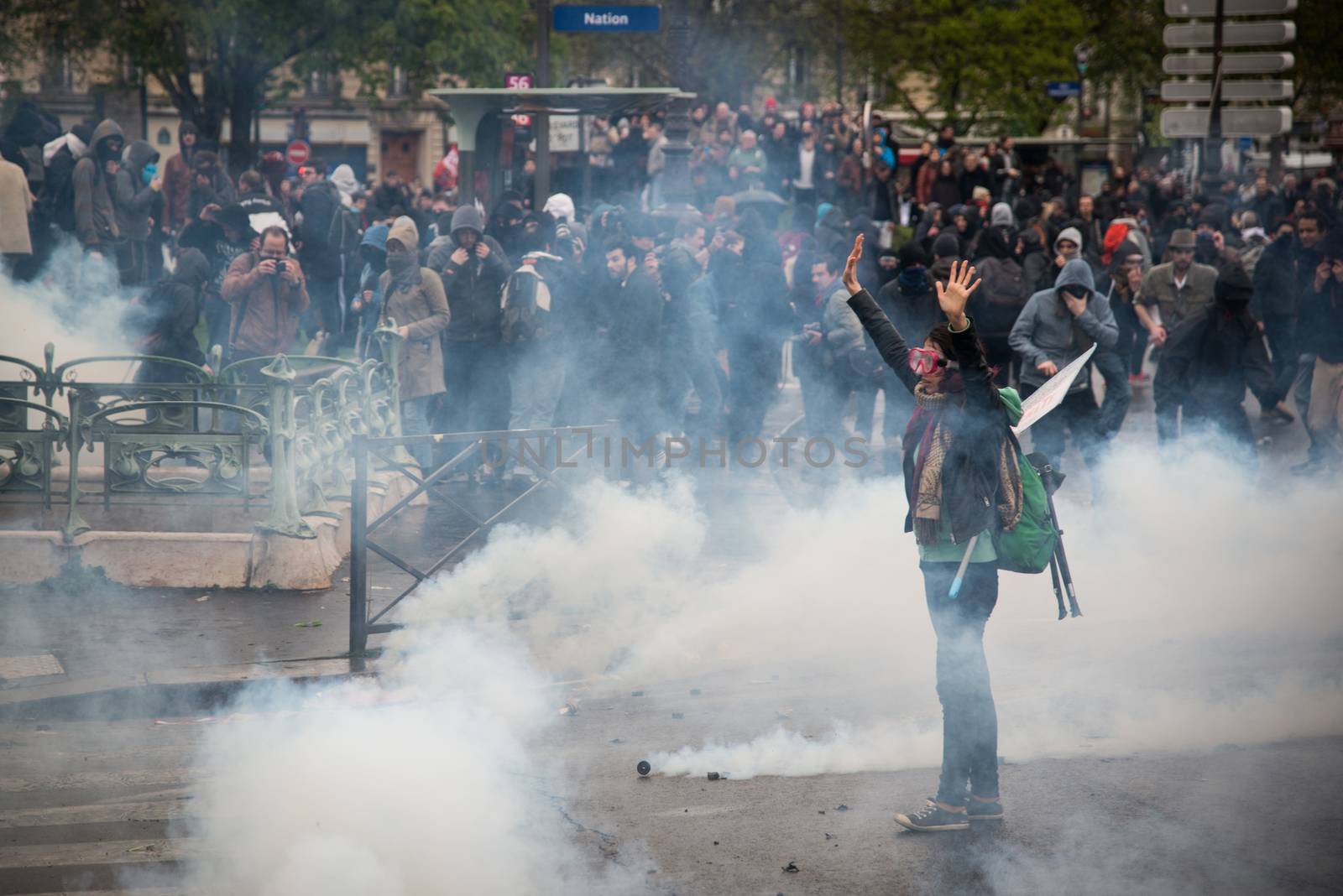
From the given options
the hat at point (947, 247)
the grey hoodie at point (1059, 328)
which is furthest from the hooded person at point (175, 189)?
the grey hoodie at point (1059, 328)

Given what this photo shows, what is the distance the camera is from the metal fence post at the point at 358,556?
607cm

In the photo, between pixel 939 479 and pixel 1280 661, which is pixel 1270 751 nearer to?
pixel 1280 661

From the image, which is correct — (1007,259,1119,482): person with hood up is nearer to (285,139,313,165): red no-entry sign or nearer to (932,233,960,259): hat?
(932,233,960,259): hat

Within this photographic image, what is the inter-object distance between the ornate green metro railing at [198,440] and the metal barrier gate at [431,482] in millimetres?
895

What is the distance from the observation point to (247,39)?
78.6 feet

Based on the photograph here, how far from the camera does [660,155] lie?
659 inches

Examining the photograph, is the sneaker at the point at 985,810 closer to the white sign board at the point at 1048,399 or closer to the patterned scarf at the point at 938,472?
the patterned scarf at the point at 938,472

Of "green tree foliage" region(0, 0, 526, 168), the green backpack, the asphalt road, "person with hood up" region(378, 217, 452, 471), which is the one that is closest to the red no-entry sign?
"green tree foliage" region(0, 0, 526, 168)

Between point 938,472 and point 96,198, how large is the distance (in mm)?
9969

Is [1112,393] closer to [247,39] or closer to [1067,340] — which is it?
[1067,340]

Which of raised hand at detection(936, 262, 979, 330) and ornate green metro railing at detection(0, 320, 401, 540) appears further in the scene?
ornate green metro railing at detection(0, 320, 401, 540)

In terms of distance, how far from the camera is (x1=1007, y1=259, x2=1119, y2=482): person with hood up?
888cm

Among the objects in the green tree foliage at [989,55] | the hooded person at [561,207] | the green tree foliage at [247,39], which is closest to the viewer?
the hooded person at [561,207]

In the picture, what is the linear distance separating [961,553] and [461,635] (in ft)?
8.46
